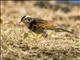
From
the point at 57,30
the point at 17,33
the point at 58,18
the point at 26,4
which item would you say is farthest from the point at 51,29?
the point at 26,4

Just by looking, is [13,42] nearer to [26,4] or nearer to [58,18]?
[58,18]

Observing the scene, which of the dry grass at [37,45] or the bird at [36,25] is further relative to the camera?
the bird at [36,25]

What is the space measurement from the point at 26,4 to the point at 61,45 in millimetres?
7603

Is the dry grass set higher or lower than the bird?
lower

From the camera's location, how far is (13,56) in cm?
666

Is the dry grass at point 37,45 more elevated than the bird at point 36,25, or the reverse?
the bird at point 36,25

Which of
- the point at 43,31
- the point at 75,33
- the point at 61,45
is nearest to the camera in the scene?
the point at 61,45

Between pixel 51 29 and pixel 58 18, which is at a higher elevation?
pixel 51 29

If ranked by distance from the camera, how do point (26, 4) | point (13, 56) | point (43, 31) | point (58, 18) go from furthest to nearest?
point (26, 4) < point (58, 18) < point (43, 31) < point (13, 56)

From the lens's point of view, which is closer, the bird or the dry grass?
the dry grass

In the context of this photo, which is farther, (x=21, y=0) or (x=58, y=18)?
(x=21, y=0)

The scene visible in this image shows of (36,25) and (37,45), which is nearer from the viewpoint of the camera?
(37,45)

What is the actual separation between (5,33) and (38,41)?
2.77 feet

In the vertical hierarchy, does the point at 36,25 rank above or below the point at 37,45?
above
